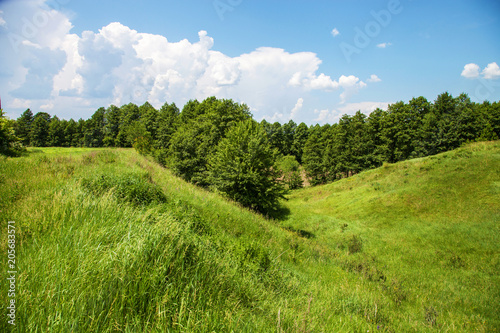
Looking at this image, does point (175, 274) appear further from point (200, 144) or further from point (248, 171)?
point (200, 144)

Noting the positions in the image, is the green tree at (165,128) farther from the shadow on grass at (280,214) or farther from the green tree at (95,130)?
the shadow on grass at (280,214)

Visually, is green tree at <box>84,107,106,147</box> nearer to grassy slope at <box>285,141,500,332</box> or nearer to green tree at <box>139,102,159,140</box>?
green tree at <box>139,102,159,140</box>

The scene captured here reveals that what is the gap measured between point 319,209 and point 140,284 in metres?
28.8

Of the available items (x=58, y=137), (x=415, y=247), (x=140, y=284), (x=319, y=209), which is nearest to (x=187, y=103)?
(x=58, y=137)

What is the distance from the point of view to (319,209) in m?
28.8

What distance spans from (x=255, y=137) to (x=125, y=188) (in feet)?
54.4

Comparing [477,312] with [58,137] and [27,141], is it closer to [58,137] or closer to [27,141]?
[58,137]

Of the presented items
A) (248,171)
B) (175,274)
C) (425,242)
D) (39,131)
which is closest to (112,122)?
(39,131)

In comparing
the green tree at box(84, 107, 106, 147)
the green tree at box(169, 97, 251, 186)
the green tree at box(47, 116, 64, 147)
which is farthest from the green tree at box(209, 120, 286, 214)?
the green tree at box(47, 116, 64, 147)

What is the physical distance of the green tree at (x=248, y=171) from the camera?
2109cm

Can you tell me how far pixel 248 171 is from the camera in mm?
20891

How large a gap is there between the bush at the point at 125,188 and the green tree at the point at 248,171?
44.2 ft

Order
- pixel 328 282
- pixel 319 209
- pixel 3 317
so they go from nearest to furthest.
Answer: pixel 3 317 → pixel 328 282 → pixel 319 209

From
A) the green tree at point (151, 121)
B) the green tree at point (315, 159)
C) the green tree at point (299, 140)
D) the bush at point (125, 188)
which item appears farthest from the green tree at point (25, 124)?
the green tree at point (299, 140)
